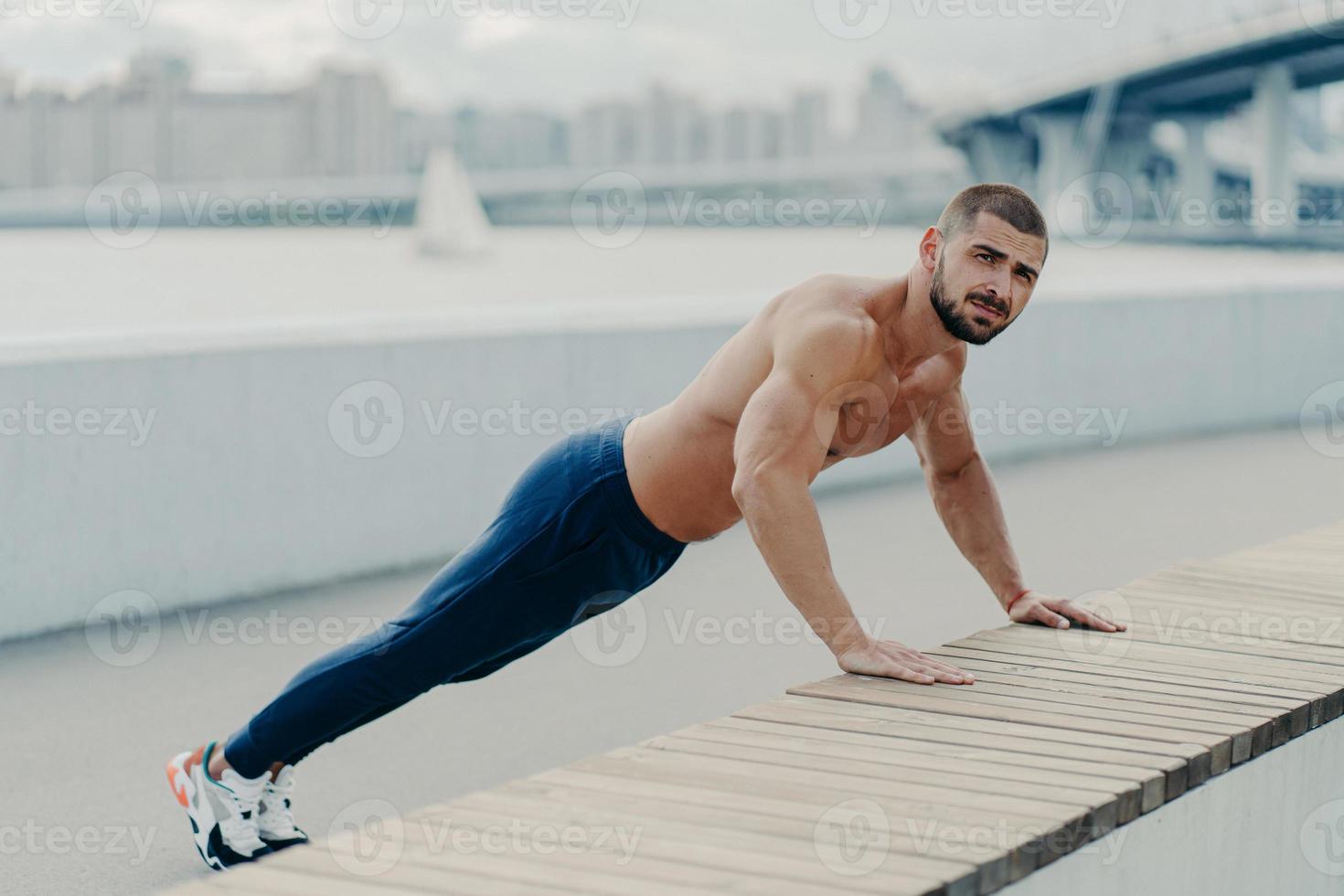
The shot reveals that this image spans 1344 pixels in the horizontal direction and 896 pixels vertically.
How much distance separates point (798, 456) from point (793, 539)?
0.17 meters

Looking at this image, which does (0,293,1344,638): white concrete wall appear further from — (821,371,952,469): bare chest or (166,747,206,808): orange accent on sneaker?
(821,371,952,469): bare chest

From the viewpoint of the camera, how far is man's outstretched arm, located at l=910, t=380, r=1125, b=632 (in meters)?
3.77

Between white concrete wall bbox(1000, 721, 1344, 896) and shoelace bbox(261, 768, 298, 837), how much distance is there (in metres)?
1.85

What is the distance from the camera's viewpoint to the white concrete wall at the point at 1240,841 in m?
2.65

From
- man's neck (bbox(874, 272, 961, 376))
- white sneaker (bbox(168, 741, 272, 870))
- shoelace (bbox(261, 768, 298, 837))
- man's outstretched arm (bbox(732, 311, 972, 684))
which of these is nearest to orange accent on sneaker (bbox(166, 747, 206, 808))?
white sneaker (bbox(168, 741, 272, 870))

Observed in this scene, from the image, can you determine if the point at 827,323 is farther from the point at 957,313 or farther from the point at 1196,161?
the point at 1196,161

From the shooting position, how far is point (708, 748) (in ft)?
9.68

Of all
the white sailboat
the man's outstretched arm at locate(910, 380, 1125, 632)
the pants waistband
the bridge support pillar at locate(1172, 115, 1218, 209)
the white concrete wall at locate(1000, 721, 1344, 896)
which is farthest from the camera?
the bridge support pillar at locate(1172, 115, 1218, 209)

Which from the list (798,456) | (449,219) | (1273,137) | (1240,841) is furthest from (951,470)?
(449,219)

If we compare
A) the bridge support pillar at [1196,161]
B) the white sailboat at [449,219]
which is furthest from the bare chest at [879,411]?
the bridge support pillar at [1196,161]

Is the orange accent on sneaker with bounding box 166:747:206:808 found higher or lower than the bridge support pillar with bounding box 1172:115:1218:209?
lower

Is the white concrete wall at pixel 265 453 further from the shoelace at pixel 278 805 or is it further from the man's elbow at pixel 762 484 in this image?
the man's elbow at pixel 762 484

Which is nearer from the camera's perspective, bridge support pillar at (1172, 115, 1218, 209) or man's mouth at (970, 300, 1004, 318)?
man's mouth at (970, 300, 1004, 318)

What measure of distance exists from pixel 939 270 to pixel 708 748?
44.8 inches
